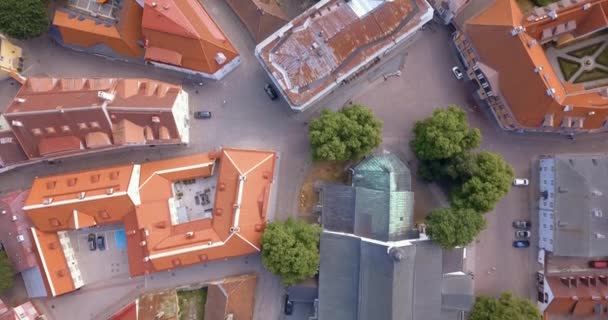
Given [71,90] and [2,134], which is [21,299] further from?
[71,90]

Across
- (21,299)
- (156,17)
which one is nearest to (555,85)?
(156,17)

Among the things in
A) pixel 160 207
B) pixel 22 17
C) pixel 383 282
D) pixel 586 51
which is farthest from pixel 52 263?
pixel 586 51

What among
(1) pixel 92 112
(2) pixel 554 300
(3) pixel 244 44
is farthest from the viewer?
(3) pixel 244 44

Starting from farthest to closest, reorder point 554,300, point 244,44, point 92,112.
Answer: point 244,44 → point 554,300 → point 92,112

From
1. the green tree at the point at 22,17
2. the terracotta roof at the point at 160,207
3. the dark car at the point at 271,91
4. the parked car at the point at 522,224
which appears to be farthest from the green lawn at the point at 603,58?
the green tree at the point at 22,17

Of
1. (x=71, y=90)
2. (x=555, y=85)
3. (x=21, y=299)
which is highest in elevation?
(x=555, y=85)

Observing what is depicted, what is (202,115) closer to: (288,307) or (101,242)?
(101,242)
